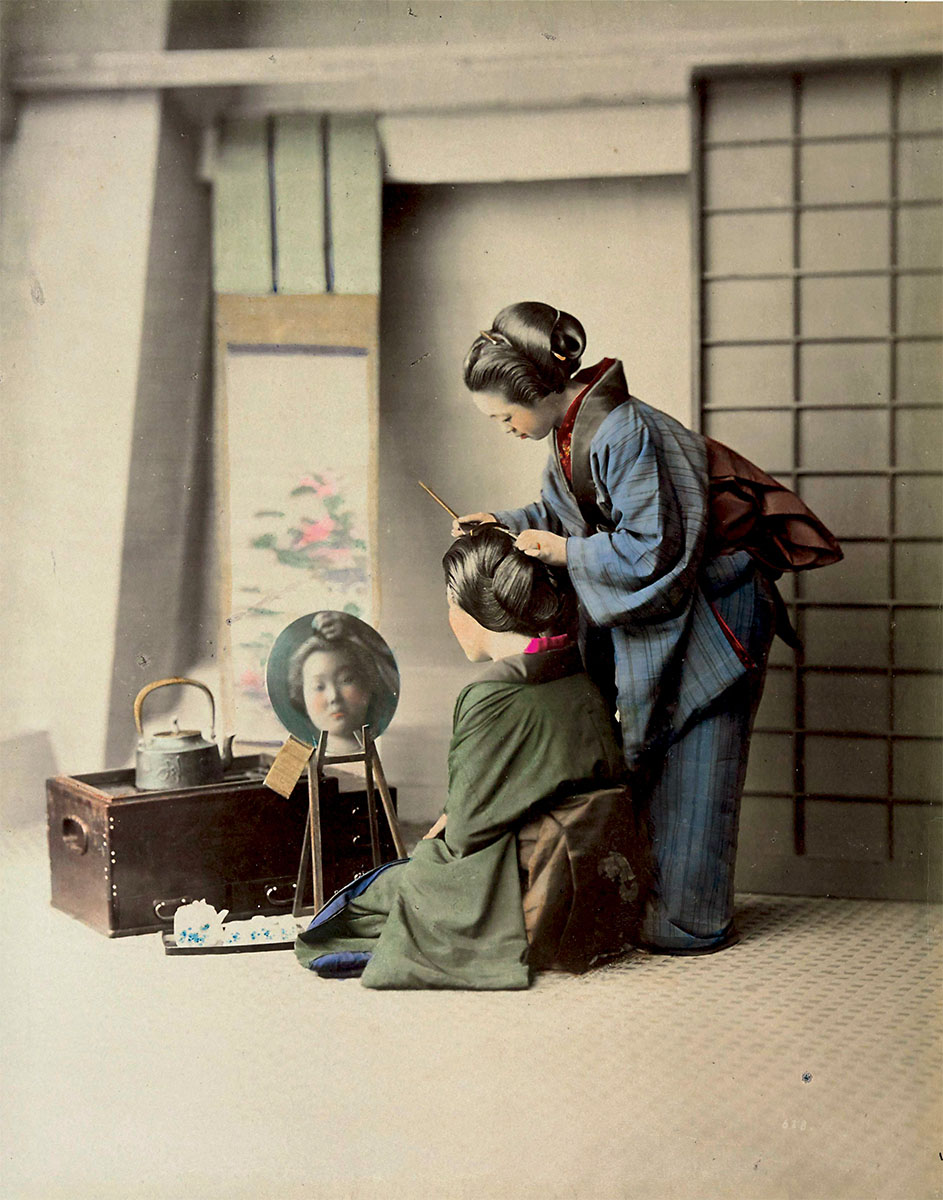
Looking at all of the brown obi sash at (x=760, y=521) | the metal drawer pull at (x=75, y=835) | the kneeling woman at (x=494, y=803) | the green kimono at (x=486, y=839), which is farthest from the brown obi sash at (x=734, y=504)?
the metal drawer pull at (x=75, y=835)

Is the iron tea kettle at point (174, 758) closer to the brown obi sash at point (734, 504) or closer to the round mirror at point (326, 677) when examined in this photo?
the round mirror at point (326, 677)

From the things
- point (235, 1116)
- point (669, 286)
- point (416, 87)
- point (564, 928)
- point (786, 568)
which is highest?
point (416, 87)

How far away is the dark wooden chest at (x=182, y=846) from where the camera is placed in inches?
125

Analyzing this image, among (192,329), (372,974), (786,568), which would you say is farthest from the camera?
(192,329)

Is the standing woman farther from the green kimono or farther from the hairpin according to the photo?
the green kimono

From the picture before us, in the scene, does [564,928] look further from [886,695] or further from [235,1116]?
[886,695]

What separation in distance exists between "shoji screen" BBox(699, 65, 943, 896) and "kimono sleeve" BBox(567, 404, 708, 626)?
1.77 ft

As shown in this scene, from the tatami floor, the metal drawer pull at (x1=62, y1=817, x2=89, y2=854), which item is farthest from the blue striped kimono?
the metal drawer pull at (x1=62, y1=817, x2=89, y2=854)

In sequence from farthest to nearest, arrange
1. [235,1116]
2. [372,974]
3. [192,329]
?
[192,329] < [372,974] < [235,1116]

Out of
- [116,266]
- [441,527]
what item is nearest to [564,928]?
[441,527]

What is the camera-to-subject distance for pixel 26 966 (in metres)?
2.99

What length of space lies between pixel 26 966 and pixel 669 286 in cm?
238

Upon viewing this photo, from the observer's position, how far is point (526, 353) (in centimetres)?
299

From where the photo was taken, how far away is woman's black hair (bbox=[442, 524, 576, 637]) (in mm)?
2980
